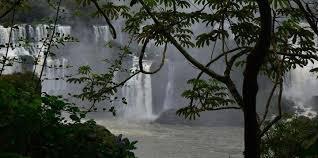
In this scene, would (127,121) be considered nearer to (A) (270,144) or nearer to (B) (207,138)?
(B) (207,138)

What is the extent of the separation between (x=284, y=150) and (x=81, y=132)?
5.07 meters

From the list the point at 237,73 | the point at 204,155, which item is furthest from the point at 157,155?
the point at 237,73

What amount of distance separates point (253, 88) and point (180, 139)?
17.0 m

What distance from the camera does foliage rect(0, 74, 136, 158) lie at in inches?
89.4

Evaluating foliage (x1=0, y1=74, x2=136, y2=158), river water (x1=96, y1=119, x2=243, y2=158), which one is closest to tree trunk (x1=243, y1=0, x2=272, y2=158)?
foliage (x1=0, y1=74, x2=136, y2=158)

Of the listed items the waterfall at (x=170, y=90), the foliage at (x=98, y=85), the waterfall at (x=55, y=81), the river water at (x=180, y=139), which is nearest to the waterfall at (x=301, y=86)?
the waterfall at (x=170, y=90)

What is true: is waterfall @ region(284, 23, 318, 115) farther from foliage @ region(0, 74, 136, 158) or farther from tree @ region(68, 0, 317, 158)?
foliage @ region(0, 74, 136, 158)

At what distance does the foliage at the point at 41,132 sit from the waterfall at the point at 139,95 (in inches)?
974

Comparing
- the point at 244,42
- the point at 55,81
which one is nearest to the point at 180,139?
the point at 55,81

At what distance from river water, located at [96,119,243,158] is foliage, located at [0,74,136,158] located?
38.8ft

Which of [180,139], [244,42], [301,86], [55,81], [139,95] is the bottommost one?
[180,139]

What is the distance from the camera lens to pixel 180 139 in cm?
1919

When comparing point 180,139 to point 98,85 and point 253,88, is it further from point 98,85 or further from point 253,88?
point 253,88

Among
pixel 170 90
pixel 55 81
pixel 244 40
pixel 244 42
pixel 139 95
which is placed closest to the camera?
pixel 244 42
